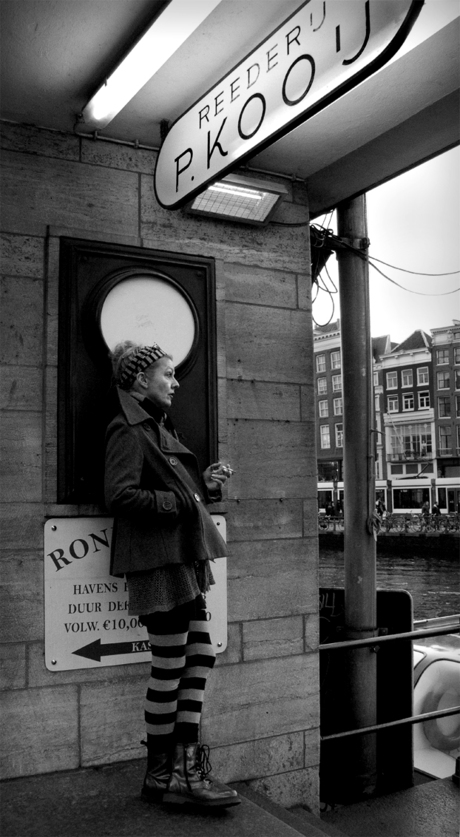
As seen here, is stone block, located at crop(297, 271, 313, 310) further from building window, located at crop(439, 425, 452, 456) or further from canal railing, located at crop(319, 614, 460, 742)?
building window, located at crop(439, 425, 452, 456)

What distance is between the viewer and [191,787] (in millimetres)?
2664

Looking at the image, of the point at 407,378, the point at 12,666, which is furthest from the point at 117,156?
the point at 407,378

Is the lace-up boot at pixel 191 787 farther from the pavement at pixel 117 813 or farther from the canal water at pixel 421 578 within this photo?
the canal water at pixel 421 578

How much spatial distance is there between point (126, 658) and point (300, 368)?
1656 mm

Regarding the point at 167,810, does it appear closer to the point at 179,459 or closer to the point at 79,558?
the point at 79,558

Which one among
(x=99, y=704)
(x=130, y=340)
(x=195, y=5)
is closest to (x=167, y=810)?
(x=99, y=704)

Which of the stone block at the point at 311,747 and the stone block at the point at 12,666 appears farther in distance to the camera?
the stone block at the point at 311,747

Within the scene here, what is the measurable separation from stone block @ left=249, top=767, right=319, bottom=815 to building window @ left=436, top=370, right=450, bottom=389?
5297cm

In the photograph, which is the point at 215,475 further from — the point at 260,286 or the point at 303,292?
the point at 303,292

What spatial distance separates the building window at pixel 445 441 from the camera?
5672 centimetres

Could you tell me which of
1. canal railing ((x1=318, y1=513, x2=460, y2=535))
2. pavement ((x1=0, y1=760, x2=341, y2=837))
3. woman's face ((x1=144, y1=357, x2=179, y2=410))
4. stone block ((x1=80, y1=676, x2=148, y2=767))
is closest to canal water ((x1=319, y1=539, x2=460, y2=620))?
canal railing ((x1=318, y1=513, x2=460, y2=535))

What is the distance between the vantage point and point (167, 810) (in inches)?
105

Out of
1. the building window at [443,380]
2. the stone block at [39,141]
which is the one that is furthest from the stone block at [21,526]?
the building window at [443,380]

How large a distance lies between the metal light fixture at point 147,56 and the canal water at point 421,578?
16.5m
